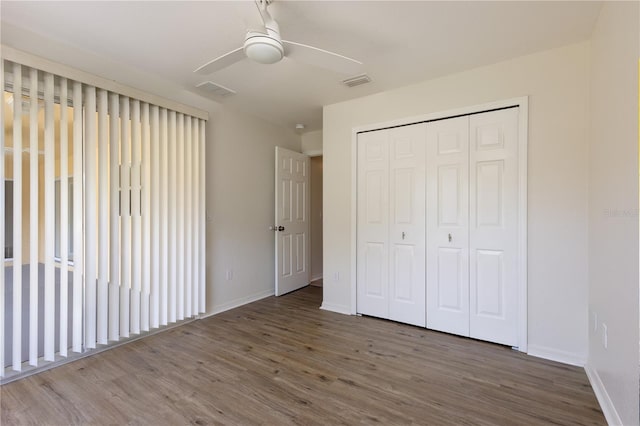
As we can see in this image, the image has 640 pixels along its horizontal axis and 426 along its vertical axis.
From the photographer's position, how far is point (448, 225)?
2.88 meters

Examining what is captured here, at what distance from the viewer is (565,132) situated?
235cm

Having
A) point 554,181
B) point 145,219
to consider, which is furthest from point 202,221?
point 554,181

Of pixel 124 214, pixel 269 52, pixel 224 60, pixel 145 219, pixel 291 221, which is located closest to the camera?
pixel 269 52

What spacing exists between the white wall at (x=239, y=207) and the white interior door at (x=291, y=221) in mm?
195

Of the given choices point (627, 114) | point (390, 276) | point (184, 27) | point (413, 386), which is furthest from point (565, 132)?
point (184, 27)

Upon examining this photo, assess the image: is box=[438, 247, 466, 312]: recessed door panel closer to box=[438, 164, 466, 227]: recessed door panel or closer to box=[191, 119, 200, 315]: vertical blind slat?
box=[438, 164, 466, 227]: recessed door panel

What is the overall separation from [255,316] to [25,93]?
2.77 m

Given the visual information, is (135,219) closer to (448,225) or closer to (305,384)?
(305,384)

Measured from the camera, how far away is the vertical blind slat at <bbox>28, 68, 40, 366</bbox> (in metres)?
2.09

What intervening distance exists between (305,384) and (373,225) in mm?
1815

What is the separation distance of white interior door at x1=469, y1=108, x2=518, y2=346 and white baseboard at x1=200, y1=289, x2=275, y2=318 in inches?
103

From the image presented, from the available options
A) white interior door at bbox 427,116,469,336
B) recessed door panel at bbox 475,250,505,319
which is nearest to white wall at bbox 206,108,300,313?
white interior door at bbox 427,116,469,336

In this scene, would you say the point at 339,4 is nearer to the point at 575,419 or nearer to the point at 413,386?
the point at 413,386

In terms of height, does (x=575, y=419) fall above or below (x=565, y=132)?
below
